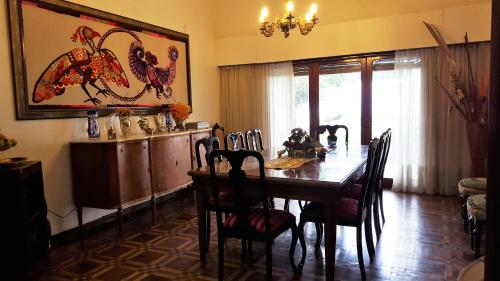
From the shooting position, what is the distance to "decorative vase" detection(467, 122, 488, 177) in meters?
4.13

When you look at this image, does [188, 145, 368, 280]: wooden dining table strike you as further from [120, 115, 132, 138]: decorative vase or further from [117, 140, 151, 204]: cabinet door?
[120, 115, 132, 138]: decorative vase

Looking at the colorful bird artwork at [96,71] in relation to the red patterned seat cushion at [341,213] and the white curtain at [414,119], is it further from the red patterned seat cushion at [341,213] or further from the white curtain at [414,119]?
the white curtain at [414,119]

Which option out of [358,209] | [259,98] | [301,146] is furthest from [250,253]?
[259,98]

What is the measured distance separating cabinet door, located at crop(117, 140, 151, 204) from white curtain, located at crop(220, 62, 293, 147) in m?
2.49

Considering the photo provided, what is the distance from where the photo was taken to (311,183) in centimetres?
232

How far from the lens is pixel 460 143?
15.4 ft

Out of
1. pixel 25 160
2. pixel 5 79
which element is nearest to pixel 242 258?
pixel 25 160

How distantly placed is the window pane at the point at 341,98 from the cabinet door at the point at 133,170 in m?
2.67

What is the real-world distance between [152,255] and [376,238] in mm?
2019

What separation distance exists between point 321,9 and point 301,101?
1414mm

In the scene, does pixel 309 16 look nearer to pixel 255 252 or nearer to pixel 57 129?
pixel 255 252

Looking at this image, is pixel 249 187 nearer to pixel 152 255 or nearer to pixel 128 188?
pixel 152 255

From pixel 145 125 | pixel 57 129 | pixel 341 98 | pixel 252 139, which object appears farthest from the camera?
pixel 341 98

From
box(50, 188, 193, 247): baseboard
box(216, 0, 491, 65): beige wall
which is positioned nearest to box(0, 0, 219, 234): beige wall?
box(50, 188, 193, 247): baseboard
